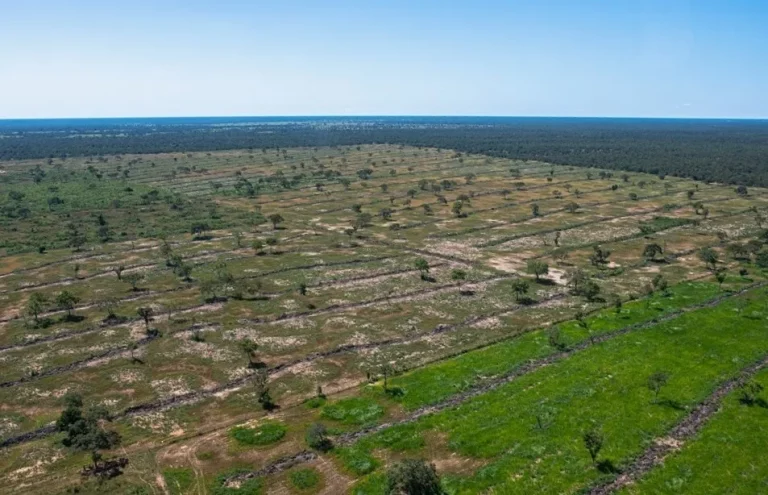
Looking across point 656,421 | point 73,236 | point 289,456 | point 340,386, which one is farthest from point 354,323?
point 73,236

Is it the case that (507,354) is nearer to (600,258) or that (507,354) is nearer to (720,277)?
(720,277)

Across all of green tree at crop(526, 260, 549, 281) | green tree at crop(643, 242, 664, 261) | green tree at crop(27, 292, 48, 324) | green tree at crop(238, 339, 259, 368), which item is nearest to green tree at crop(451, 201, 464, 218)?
green tree at crop(643, 242, 664, 261)

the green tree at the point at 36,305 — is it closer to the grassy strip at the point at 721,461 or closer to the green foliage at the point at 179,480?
the green foliage at the point at 179,480

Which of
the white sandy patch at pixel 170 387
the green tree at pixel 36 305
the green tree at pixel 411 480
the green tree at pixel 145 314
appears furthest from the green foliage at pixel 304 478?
the green tree at pixel 36 305

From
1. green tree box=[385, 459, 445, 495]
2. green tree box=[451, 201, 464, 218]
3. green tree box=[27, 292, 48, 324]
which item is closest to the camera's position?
green tree box=[385, 459, 445, 495]

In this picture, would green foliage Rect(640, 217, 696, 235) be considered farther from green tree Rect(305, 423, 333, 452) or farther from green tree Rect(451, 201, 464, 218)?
A: green tree Rect(305, 423, 333, 452)

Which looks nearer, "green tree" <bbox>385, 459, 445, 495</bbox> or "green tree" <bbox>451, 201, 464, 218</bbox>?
"green tree" <bbox>385, 459, 445, 495</bbox>
